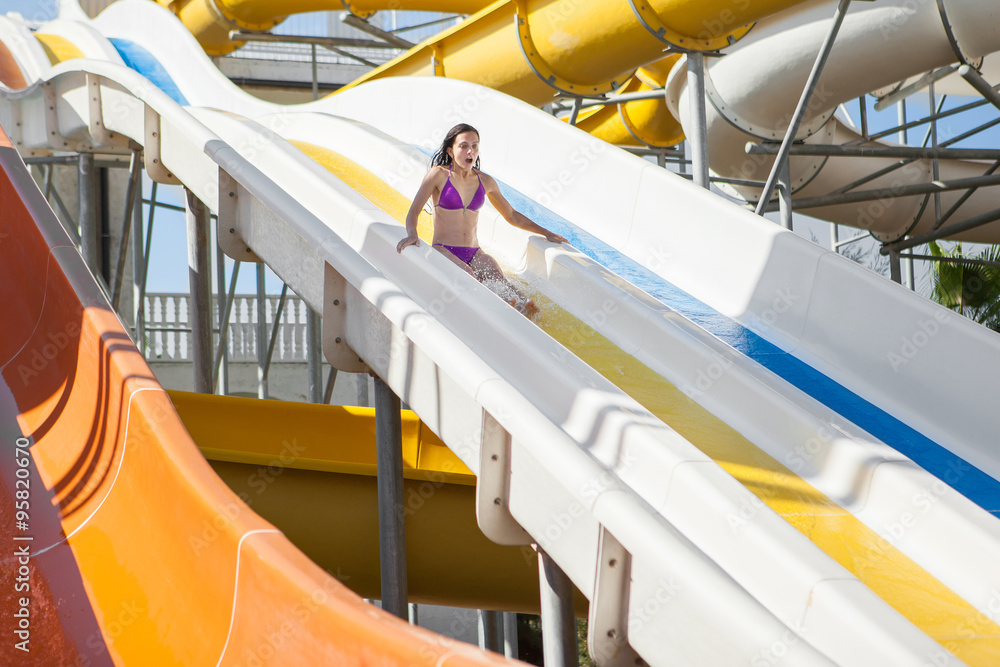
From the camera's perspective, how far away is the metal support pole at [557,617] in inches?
119

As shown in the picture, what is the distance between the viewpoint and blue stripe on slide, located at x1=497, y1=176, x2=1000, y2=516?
9.36 feet

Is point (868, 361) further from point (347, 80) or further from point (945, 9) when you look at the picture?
point (347, 80)

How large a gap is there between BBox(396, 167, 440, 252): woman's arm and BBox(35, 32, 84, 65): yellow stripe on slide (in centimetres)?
585

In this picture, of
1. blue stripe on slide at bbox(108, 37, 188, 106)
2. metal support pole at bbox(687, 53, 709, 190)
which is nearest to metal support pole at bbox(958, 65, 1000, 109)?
metal support pole at bbox(687, 53, 709, 190)

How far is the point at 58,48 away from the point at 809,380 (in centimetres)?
856

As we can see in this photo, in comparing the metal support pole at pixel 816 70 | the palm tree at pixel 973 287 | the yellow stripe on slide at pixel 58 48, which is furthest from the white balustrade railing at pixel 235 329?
the metal support pole at pixel 816 70

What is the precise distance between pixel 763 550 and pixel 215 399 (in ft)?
12.9

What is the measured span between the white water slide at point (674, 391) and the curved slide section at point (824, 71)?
1790 mm

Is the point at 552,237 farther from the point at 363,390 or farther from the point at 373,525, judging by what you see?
the point at 363,390

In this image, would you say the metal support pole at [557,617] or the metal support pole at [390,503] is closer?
the metal support pole at [557,617]

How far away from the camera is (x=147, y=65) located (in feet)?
30.7

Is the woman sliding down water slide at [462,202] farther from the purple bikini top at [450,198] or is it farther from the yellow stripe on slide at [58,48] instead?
the yellow stripe on slide at [58,48]

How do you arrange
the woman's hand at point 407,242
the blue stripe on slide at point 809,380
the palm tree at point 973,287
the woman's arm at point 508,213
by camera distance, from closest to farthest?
the blue stripe on slide at point 809,380 → the woman's hand at point 407,242 → the woman's arm at point 508,213 → the palm tree at point 973,287

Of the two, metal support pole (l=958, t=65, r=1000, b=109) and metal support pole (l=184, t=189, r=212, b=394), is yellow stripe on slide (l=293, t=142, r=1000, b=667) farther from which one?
metal support pole (l=958, t=65, r=1000, b=109)
